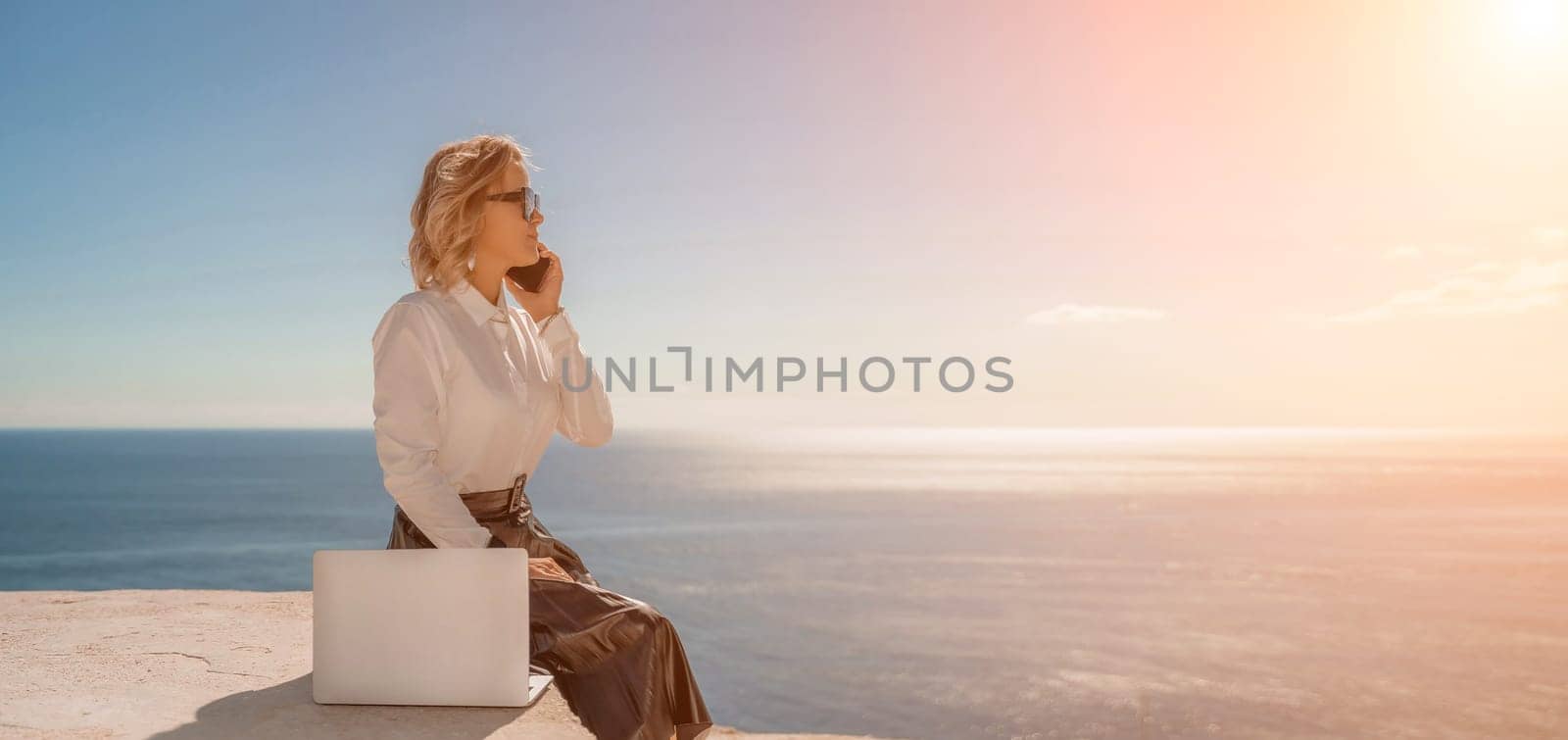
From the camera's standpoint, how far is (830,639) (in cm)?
3403

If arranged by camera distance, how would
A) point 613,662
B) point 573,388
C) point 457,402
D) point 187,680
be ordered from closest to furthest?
point 613,662, point 457,402, point 573,388, point 187,680

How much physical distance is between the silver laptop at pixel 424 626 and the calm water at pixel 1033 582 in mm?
22349

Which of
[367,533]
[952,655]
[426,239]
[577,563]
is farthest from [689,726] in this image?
[367,533]

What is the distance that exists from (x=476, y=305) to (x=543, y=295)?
0.32 m

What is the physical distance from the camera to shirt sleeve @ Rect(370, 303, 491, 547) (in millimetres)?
2594

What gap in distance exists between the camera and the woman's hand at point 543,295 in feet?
10.4

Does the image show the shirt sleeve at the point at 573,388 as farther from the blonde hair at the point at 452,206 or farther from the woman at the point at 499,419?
the blonde hair at the point at 452,206

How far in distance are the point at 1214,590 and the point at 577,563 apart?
46370 mm

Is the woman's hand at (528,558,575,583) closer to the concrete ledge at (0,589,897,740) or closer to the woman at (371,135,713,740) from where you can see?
the woman at (371,135,713,740)

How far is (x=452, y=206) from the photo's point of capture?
2859 millimetres

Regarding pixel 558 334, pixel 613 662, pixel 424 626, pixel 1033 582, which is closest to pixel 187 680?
pixel 424 626

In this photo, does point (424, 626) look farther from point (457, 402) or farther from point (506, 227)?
point (506, 227)

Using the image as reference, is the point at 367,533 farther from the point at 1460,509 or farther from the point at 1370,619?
the point at 1460,509

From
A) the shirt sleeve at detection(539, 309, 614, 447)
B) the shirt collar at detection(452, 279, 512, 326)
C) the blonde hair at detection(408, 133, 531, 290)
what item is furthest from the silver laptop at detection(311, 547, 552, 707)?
the blonde hair at detection(408, 133, 531, 290)
